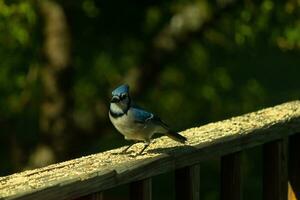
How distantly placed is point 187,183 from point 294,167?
0.94 metres

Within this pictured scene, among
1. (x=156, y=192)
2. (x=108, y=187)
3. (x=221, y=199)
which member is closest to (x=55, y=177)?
(x=108, y=187)

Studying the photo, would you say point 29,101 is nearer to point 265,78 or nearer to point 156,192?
point 156,192

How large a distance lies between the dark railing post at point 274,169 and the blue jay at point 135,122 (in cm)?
46

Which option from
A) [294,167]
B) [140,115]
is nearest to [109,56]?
[294,167]

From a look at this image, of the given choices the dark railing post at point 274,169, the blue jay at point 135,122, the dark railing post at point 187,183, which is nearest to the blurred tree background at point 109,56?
the dark railing post at point 274,169

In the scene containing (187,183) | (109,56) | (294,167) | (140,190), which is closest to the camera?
(140,190)

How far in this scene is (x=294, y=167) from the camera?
3.83 meters

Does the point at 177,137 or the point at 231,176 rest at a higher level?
the point at 177,137

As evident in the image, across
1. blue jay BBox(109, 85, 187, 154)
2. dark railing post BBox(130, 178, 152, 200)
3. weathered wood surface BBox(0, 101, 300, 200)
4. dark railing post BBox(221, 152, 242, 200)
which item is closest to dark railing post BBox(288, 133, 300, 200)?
weathered wood surface BBox(0, 101, 300, 200)

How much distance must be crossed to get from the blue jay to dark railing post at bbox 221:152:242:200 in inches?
6.9

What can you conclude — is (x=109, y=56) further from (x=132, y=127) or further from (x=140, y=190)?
(x=140, y=190)

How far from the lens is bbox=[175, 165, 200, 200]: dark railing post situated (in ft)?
9.89

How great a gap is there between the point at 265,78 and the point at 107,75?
646 cm

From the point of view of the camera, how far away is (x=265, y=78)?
54.4ft
